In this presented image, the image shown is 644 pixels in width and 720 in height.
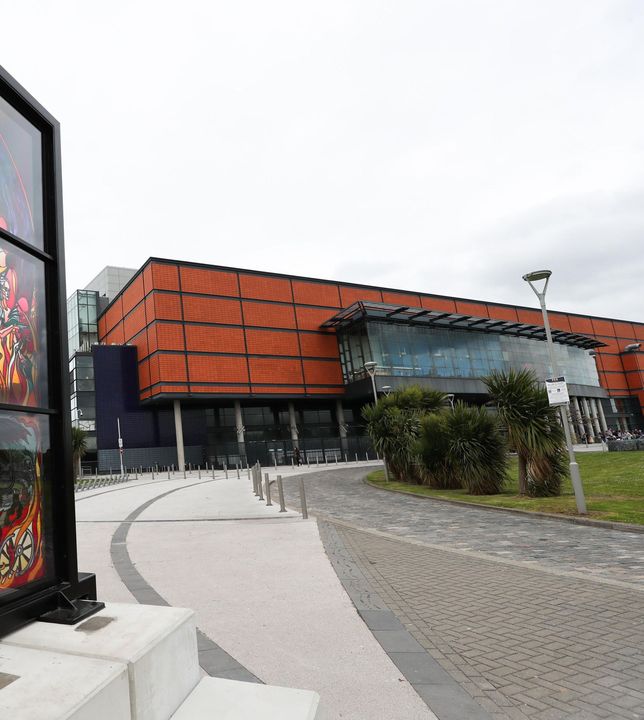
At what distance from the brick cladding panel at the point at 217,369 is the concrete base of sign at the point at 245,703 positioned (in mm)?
43461

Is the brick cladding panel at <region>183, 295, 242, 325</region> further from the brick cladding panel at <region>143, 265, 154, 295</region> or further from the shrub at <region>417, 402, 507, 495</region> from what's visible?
the shrub at <region>417, 402, 507, 495</region>

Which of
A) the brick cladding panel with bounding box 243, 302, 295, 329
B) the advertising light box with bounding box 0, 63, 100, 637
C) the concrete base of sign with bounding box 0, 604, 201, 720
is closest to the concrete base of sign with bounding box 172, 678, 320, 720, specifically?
the concrete base of sign with bounding box 0, 604, 201, 720

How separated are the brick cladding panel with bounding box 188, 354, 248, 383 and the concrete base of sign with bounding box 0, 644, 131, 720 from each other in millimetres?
43769

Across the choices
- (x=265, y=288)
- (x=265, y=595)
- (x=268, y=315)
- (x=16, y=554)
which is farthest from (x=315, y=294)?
(x=16, y=554)

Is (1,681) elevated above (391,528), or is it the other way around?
(1,681)

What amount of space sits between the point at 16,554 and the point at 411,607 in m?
3.58

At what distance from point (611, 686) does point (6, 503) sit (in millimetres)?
3750

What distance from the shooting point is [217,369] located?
45969 mm

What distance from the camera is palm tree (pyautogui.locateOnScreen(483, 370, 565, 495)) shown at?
44.9 ft

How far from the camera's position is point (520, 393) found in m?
14.1

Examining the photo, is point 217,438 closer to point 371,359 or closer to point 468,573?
point 371,359

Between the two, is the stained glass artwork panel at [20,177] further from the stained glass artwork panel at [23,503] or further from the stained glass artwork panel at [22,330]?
the stained glass artwork panel at [23,503]

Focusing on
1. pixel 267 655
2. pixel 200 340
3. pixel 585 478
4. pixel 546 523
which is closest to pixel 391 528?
pixel 546 523

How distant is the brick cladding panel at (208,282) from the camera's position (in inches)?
1831
